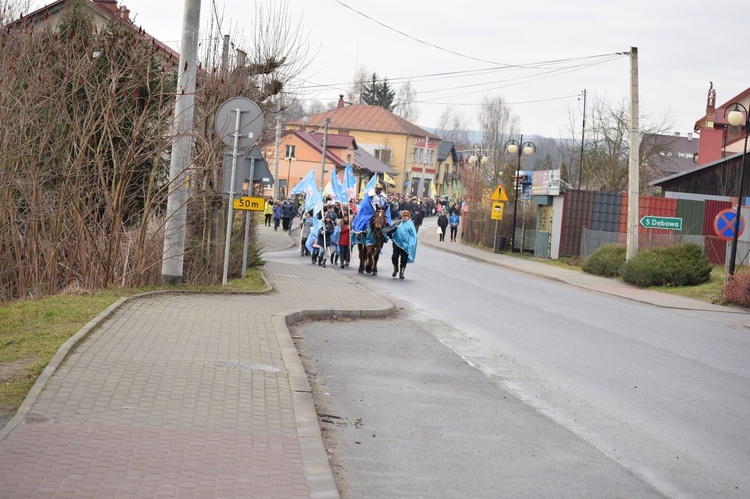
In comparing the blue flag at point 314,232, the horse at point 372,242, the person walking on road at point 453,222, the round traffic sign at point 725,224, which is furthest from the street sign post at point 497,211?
the round traffic sign at point 725,224

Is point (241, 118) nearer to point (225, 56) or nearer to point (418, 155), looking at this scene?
point (225, 56)

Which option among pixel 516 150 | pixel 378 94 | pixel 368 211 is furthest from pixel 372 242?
pixel 378 94

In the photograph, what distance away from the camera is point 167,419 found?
23.3 feet

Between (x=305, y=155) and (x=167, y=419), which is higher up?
(x=305, y=155)

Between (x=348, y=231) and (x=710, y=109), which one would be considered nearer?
(x=348, y=231)

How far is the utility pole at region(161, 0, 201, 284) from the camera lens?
15977 millimetres

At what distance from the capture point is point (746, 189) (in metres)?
44.4

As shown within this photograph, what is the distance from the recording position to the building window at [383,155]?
127m

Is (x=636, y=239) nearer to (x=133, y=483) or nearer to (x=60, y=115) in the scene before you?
(x=60, y=115)

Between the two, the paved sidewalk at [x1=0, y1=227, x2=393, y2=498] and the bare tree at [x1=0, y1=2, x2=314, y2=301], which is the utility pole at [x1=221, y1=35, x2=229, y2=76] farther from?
the paved sidewalk at [x1=0, y1=227, x2=393, y2=498]

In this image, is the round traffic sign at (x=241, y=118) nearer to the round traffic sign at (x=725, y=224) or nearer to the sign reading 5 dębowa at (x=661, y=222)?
the round traffic sign at (x=725, y=224)

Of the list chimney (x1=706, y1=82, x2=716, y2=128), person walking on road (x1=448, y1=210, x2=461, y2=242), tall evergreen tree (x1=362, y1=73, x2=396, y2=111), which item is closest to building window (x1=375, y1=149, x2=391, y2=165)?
tall evergreen tree (x1=362, y1=73, x2=396, y2=111)

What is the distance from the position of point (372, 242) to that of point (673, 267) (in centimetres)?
891

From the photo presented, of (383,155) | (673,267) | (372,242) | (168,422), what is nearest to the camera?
(168,422)
